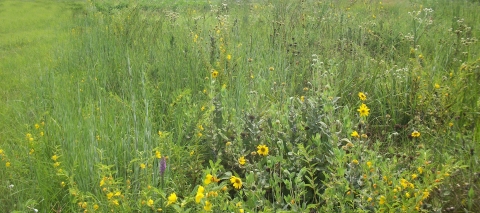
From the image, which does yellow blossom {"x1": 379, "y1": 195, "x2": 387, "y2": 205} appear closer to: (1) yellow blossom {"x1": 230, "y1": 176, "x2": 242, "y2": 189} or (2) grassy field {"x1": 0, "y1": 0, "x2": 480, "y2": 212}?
(2) grassy field {"x1": 0, "y1": 0, "x2": 480, "y2": 212}

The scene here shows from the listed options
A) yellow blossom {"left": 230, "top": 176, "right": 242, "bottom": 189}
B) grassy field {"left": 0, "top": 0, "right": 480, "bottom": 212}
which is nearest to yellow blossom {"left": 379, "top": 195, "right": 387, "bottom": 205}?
grassy field {"left": 0, "top": 0, "right": 480, "bottom": 212}

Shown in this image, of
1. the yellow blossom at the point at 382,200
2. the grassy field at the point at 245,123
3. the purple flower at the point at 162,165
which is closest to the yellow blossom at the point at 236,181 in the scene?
the grassy field at the point at 245,123

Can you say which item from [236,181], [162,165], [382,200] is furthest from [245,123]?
[382,200]

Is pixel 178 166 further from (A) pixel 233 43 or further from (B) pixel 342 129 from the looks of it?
(A) pixel 233 43

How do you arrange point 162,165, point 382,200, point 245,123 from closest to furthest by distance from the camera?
point 382,200 → point 162,165 → point 245,123

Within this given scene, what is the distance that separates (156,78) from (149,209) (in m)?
1.81

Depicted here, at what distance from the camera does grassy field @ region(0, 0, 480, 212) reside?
175 cm

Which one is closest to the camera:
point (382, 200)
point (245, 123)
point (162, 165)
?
point (382, 200)

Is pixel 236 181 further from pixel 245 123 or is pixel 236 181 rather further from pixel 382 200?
pixel 245 123

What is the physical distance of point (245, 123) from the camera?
2307mm

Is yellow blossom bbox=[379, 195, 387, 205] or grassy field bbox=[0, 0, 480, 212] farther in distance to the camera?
grassy field bbox=[0, 0, 480, 212]

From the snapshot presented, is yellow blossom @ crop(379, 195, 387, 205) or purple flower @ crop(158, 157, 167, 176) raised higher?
→ purple flower @ crop(158, 157, 167, 176)

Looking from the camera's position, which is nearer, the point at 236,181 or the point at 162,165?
the point at 236,181

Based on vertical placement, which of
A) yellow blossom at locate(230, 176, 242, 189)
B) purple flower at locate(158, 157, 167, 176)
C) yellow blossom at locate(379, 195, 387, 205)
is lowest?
yellow blossom at locate(379, 195, 387, 205)
